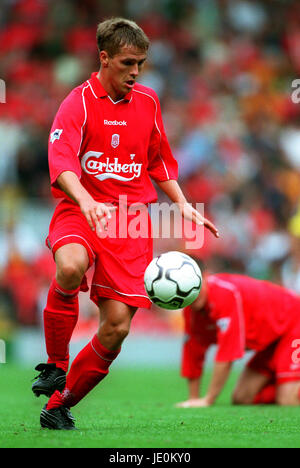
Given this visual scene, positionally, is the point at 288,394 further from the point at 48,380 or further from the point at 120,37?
the point at 120,37

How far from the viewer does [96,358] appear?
15.9 feet

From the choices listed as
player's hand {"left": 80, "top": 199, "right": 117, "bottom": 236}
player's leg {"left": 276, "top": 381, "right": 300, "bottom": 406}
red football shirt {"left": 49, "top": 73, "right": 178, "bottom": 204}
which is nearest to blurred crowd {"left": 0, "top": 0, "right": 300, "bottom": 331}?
player's leg {"left": 276, "top": 381, "right": 300, "bottom": 406}

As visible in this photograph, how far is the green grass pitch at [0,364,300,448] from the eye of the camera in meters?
4.14

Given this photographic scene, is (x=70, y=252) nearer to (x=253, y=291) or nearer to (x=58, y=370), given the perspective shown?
(x=58, y=370)

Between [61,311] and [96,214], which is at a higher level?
[96,214]

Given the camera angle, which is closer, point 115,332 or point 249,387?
point 115,332

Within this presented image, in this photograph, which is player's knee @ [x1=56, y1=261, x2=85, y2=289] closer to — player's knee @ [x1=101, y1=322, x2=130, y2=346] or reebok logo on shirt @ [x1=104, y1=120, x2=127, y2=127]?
player's knee @ [x1=101, y1=322, x2=130, y2=346]

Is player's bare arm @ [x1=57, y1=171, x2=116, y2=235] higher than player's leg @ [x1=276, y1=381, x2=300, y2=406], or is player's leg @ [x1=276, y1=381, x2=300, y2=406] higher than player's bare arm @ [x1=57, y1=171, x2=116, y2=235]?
player's bare arm @ [x1=57, y1=171, x2=116, y2=235]

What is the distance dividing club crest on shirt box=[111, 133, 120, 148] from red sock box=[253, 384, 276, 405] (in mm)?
3377

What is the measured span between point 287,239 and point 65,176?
27.6ft

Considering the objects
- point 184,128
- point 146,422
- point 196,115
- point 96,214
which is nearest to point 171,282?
point 96,214

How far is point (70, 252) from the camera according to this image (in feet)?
14.7

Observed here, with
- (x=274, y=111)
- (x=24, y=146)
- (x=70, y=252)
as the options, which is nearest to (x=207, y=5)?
(x=274, y=111)

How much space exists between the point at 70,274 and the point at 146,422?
137 cm
